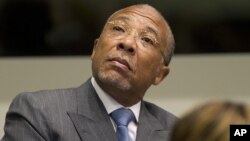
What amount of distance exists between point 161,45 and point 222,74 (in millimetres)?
948

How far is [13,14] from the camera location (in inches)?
108

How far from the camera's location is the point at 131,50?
78.8 inches

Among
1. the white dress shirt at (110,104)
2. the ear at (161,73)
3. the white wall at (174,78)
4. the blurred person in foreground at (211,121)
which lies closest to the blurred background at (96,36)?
the white wall at (174,78)

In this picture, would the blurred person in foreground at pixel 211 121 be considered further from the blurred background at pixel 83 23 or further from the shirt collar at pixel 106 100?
the blurred background at pixel 83 23

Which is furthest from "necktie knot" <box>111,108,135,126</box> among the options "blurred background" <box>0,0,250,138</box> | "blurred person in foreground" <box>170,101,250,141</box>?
"blurred person in foreground" <box>170,101,250,141</box>

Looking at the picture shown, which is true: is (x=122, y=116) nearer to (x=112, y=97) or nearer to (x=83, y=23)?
(x=112, y=97)

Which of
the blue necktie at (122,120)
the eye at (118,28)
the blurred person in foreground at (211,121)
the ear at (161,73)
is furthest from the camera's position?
the ear at (161,73)

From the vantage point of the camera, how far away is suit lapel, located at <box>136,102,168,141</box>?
197cm

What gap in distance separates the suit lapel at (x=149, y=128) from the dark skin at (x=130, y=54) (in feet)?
0.24

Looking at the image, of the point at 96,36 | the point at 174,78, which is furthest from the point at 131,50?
the point at 174,78

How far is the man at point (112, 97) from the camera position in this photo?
179cm

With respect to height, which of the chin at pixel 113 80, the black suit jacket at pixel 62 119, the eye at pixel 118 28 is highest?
the eye at pixel 118 28

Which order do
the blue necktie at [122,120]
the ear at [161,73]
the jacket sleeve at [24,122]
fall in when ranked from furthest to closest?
the ear at [161,73] → the blue necktie at [122,120] → the jacket sleeve at [24,122]

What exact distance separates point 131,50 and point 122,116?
26 centimetres
